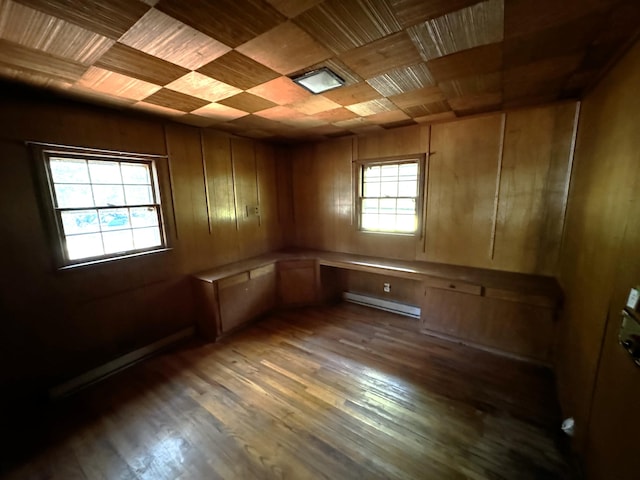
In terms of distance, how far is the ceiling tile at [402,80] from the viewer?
179 cm

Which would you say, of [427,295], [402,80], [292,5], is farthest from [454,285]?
[292,5]

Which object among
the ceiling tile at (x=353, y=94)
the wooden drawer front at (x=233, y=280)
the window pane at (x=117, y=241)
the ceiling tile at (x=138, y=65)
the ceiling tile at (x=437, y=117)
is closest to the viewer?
the ceiling tile at (x=138, y=65)

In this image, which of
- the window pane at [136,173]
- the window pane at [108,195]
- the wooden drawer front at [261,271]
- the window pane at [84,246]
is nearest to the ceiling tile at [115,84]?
the window pane at [136,173]

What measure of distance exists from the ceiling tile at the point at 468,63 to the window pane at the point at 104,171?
116 inches

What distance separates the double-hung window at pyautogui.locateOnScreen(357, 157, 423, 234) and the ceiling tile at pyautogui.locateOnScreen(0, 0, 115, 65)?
3013 mm

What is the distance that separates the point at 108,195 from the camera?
8.18 ft

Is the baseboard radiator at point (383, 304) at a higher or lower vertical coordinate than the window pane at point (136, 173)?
lower

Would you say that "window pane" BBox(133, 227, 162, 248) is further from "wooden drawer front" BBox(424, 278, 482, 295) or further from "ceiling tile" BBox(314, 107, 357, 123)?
"wooden drawer front" BBox(424, 278, 482, 295)

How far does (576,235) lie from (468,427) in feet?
5.77

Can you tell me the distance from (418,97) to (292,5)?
1555 mm

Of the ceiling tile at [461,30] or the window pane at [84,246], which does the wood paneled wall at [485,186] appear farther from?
the window pane at [84,246]

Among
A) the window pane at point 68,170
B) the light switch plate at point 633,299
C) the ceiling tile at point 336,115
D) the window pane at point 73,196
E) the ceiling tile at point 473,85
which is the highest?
the ceiling tile at point 336,115

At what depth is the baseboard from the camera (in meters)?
2.24

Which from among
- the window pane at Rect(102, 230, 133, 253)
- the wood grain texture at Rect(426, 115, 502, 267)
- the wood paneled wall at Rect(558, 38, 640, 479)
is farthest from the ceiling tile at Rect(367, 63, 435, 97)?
the window pane at Rect(102, 230, 133, 253)
